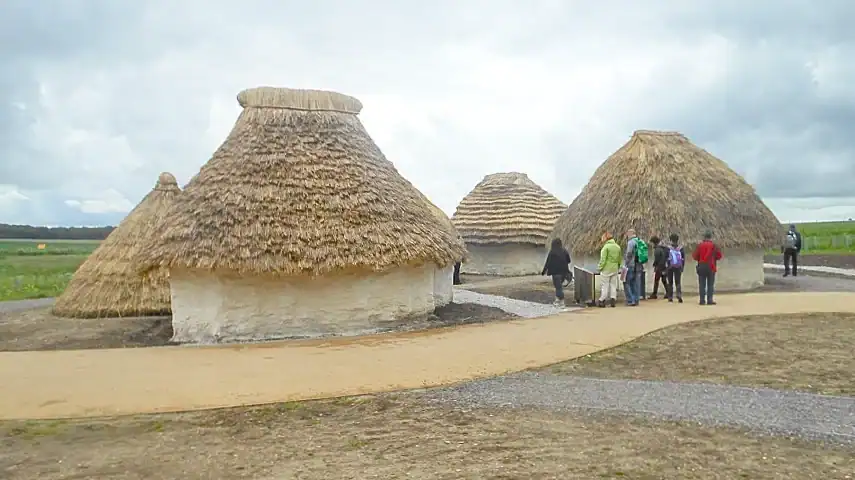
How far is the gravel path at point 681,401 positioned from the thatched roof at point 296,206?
15.7 ft

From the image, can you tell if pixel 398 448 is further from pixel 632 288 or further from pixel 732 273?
pixel 732 273

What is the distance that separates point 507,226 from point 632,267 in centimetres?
1403

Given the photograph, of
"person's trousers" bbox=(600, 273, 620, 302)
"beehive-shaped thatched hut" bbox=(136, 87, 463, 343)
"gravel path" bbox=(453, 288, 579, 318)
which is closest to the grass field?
"beehive-shaped thatched hut" bbox=(136, 87, 463, 343)

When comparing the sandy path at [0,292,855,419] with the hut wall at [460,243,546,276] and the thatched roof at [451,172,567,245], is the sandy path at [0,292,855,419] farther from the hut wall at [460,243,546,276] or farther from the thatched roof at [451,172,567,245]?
the hut wall at [460,243,546,276]

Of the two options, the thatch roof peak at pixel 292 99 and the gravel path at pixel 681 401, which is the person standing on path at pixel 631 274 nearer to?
the thatch roof peak at pixel 292 99

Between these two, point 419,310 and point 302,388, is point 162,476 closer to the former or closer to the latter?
point 302,388

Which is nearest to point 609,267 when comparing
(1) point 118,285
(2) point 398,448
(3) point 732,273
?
(3) point 732,273

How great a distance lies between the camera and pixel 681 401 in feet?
22.8

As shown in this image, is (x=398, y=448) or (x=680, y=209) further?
(x=680, y=209)

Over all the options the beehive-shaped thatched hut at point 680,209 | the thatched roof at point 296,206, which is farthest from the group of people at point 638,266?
the thatched roof at point 296,206

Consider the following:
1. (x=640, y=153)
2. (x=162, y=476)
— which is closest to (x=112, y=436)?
(x=162, y=476)

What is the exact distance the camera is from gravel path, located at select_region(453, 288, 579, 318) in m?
14.4

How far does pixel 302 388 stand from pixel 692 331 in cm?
643

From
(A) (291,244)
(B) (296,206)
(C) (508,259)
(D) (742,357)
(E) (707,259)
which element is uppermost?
(B) (296,206)
